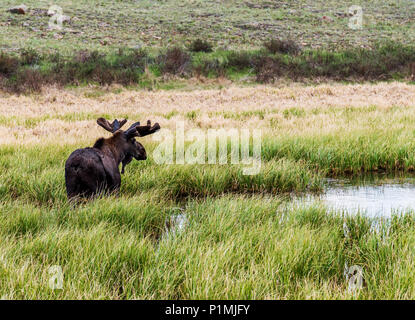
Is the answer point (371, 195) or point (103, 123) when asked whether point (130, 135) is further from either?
point (371, 195)

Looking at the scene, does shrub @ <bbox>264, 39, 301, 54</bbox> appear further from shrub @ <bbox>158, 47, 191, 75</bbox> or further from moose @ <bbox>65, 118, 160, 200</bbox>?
moose @ <bbox>65, 118, 160, 200</bbox>

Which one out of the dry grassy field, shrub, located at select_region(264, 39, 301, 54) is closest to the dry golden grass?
the dry grassy field

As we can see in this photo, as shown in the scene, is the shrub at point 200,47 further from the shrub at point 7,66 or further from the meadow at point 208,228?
the meadow at point 208,228

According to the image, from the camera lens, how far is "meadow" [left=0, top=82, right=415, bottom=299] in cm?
325

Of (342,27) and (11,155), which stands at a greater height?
(342,27)

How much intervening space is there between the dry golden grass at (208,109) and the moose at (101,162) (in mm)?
3419

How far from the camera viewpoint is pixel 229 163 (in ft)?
25.1

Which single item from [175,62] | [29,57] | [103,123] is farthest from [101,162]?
[29,57]

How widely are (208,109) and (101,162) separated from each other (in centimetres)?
958
